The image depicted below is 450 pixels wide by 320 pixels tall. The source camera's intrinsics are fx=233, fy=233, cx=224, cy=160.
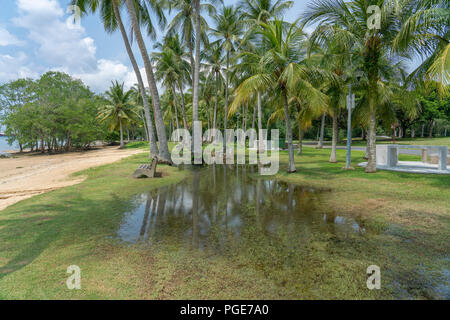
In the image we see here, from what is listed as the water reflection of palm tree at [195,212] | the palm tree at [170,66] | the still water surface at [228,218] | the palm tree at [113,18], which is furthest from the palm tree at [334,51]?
the palm tree at [170,66]

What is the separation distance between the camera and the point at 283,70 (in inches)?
423

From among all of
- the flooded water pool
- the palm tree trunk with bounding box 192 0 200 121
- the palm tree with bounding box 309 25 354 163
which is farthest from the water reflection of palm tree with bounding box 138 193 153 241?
the palm tree trunk with bounding box 192 0 200 121

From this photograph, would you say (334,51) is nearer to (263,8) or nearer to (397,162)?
(397,162)

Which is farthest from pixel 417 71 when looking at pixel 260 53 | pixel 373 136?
pixel 260 53

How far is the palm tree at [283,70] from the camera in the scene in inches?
387

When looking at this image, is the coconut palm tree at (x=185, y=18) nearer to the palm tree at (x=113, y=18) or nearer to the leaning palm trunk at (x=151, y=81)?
the palm tree at (x=113, y=18)

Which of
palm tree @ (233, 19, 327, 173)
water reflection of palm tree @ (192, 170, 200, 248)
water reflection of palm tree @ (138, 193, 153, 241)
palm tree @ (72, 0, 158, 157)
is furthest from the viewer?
palm tree @ (72, 0, 158, 157)

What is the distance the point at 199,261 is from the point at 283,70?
9.67 meters

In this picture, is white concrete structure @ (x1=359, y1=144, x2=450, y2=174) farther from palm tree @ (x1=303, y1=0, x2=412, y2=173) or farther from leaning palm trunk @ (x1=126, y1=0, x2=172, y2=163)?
leaning palm trunk @ (x1=126, y1=0, x2=172, y2=163)

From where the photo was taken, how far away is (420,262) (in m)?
3.47

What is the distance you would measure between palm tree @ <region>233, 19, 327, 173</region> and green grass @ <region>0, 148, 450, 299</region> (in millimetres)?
5507

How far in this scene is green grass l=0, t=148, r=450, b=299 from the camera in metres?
2.83
